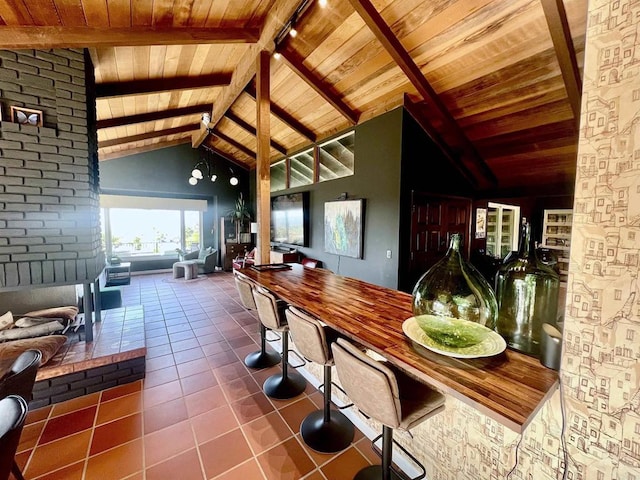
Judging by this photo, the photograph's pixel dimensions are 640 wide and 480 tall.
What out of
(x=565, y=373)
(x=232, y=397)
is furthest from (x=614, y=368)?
(x=232, y=397)

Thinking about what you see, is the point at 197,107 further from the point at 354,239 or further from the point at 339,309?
the point at 339,309

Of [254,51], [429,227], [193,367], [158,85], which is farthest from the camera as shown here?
[429,227]

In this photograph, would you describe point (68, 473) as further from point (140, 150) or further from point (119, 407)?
point (140, 150)

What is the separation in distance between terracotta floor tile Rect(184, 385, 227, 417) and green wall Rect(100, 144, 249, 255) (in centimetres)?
645

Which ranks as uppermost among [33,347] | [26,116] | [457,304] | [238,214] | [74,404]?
[26,116]

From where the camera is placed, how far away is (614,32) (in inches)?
29.7

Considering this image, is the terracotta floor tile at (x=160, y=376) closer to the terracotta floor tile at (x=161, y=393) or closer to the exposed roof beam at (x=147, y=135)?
the terracotta floor tile at (x=161, y=393)

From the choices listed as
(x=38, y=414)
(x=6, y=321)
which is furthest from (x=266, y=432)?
(x=6, y=321)

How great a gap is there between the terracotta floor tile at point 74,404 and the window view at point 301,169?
4733mm

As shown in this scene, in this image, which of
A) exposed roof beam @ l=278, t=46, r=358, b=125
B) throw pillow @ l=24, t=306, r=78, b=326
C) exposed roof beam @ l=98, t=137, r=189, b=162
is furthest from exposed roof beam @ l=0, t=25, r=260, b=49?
exposed roof beam @ l=98, t=137, r=189, b=162

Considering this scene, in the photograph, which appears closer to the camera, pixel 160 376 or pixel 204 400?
pixel 204 400

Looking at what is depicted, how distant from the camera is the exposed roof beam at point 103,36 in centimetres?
205

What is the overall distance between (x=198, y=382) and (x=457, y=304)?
234 centimetres

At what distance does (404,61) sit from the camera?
2.86m
